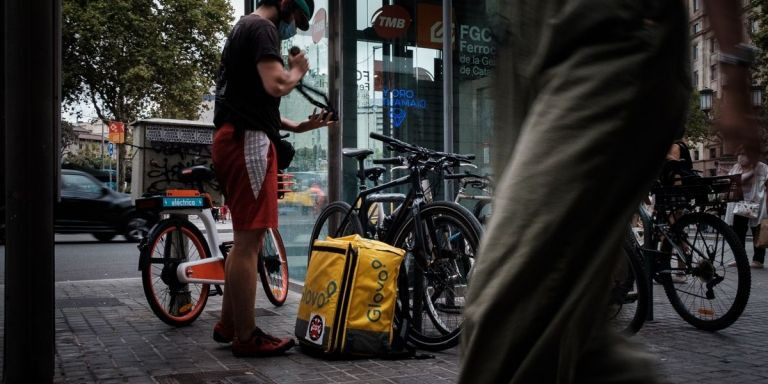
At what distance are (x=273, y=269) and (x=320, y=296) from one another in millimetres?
2055

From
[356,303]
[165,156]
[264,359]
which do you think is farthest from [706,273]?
[165,156]

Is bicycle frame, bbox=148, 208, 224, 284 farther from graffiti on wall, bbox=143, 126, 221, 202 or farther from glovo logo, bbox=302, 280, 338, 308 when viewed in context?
graffiti on wall, bbox=143, 126, 221, 202

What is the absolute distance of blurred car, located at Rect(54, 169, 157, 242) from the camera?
17.8 metres

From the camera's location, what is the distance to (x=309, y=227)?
7.78m

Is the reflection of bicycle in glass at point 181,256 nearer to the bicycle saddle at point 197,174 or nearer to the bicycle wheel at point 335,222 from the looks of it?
the bicycle saddle at point 197,174

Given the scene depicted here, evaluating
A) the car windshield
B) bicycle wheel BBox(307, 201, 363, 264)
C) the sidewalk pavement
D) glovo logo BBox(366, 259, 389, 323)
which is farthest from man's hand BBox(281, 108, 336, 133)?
the car windshield

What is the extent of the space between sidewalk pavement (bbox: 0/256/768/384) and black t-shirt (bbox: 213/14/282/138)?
4.31ft

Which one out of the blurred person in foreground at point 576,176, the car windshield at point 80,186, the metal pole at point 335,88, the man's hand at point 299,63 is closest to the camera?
the blurred person in foreground at point 576,176

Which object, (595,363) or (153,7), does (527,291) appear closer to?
(595,363)

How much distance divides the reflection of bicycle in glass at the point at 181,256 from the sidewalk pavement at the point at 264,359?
0.17m

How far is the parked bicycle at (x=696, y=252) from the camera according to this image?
5152 millimetres

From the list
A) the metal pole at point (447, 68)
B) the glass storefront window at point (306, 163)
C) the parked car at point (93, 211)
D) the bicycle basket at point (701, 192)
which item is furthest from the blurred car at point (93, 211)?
the bicycle basket at point (701, 192)

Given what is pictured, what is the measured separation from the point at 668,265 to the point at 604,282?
4.48 m

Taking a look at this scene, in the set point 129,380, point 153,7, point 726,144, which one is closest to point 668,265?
point 129,380
